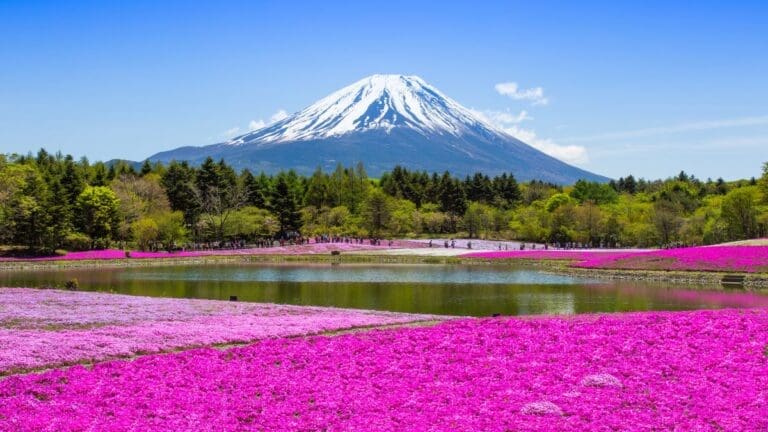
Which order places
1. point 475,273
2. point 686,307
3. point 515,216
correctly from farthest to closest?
point 515,216 < point 475,273 < point 686,307

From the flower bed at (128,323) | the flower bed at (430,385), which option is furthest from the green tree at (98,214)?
the flower bed at (430,385)

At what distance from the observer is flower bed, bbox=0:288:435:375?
18219 mm

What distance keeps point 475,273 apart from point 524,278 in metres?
6.03

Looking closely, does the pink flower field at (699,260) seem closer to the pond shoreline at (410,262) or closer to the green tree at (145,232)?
the pond shoreline at (410,262)

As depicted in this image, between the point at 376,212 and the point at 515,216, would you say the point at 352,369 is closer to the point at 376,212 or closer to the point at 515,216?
the point at 376,212

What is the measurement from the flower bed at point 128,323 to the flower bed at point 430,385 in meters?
1.86

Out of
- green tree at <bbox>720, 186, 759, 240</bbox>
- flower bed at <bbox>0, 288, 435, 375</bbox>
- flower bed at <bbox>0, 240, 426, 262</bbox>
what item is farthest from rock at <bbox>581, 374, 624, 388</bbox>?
green tree at <bbox>720, 186, 759, 240</bbox>

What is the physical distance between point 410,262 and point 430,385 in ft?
185

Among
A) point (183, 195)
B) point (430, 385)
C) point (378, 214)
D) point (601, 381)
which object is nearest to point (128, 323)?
point (430, 385)

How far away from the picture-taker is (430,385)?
590 inches

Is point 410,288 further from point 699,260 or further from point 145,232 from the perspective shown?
point 145,232

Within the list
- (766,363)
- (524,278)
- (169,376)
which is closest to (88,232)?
(524,278)

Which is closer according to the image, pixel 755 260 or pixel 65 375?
pixel 65 375

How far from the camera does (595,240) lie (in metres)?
103
